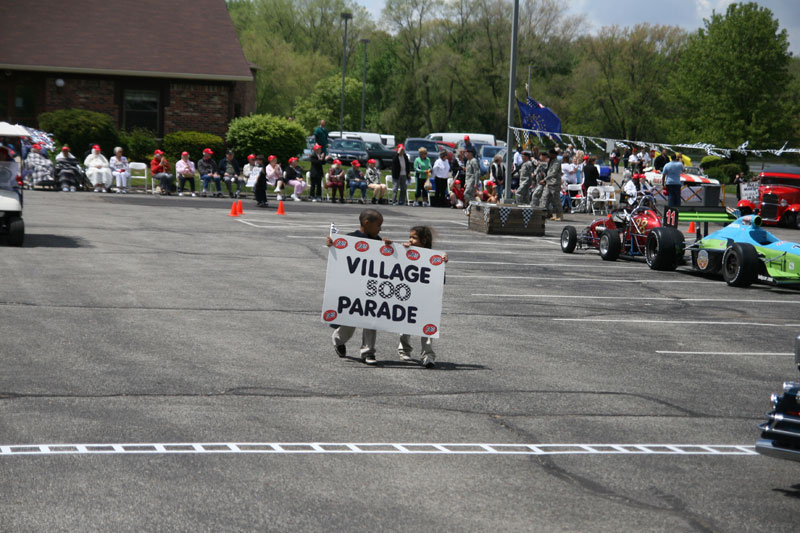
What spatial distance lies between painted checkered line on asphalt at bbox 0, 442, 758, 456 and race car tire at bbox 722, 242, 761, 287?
10.5 metres

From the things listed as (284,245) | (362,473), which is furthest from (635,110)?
(362,473)

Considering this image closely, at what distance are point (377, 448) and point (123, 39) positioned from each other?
40.8m

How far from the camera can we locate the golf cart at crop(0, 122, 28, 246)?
18.0m

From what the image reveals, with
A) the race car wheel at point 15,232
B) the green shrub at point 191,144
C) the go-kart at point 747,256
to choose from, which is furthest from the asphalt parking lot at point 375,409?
the green shrub at point 191,144

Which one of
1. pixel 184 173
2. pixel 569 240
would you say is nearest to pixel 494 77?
pixel 184 173

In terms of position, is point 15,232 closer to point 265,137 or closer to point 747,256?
point 747,256

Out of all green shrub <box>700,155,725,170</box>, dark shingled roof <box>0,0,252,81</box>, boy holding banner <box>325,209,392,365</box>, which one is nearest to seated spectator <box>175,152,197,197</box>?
dark shingled roof <box>0,0,252,81</box>

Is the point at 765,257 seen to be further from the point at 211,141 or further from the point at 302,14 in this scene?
the point at 302,14

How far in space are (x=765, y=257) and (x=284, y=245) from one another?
29.9 feet

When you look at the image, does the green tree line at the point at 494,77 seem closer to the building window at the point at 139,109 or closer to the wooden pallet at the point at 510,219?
the building window at the point at 139,109

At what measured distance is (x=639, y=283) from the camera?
1797cm

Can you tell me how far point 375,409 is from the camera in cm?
842

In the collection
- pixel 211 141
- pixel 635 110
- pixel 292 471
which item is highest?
pixel 635 110

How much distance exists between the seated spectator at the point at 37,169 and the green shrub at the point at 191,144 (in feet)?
28.8
